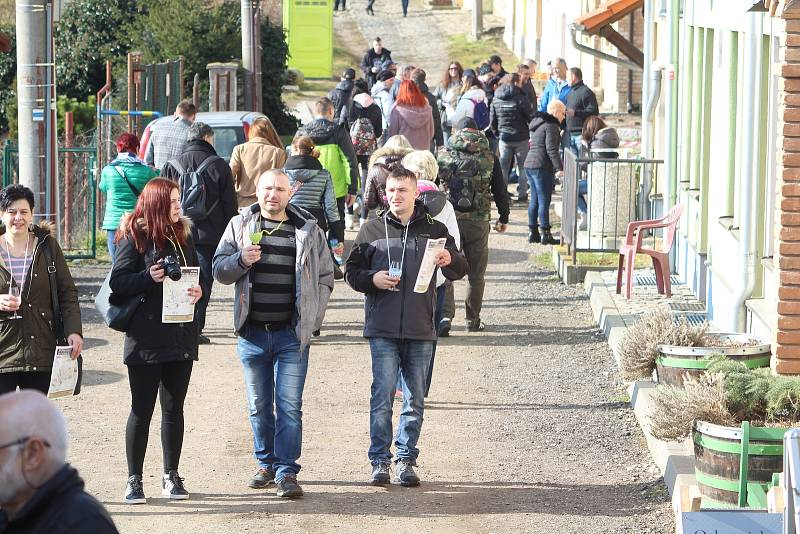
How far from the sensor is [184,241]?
7742mm

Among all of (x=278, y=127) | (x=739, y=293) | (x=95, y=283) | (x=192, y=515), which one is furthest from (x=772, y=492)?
(x=278, y=127)

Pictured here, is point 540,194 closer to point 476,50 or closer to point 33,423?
point 33,423

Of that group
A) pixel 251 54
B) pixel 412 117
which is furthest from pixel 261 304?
pixel 251 54

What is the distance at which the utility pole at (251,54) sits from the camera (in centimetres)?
2492

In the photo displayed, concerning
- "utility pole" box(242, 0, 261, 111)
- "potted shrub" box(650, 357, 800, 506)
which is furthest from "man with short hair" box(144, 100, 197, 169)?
"utility pole" box(242, 0, 261, 111)

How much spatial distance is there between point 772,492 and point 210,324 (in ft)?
26.6

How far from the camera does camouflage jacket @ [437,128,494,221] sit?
488 inches

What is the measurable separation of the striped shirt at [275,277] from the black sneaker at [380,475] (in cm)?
104

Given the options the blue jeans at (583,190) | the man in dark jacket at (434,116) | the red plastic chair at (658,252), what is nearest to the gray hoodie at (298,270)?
the red plastic chair at (658,252)

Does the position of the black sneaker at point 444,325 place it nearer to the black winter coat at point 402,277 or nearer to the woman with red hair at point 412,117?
the black winter coat at point 402,277

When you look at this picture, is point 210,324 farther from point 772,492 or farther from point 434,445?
point 772,492

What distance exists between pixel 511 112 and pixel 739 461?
44.4 ft

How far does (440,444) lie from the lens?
9242mm

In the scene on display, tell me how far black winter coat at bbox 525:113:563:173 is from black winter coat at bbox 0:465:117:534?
14194 millimetres
